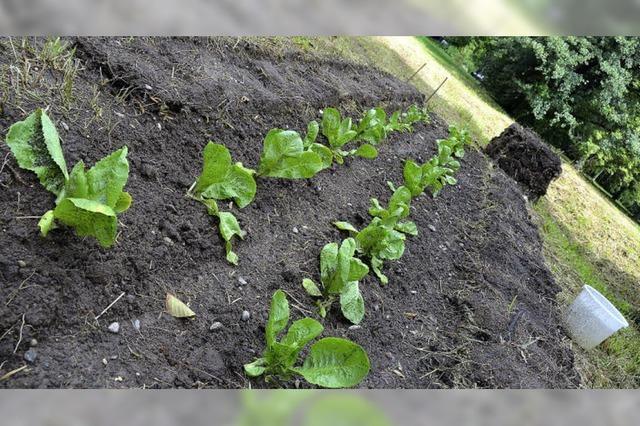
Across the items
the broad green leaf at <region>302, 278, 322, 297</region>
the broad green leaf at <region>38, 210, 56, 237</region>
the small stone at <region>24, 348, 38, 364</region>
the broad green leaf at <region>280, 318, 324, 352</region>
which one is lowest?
the small stone at <region>24, 348, 38, 364</region>

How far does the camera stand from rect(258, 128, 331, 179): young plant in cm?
224

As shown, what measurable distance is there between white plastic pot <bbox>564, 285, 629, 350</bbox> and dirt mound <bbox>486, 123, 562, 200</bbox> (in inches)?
105

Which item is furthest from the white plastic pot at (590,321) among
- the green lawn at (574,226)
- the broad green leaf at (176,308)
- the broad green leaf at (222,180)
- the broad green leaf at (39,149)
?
the broad green leaf at (39,149)

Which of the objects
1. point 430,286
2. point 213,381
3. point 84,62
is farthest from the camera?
point 430,286

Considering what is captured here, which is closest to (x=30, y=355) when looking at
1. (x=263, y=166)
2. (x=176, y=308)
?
(x=176, y=308)

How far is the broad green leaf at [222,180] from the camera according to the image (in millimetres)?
1846

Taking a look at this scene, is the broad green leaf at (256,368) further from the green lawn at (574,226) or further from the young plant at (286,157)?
the green lawn at (574,226)

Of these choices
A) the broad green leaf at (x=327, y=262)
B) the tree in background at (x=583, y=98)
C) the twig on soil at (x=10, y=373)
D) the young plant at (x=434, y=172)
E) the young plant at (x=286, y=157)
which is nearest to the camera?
the twig on soil at (x=10, y=373)

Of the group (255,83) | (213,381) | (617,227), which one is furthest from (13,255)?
(617,227)

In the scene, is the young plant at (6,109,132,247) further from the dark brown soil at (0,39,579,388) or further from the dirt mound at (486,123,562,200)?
the dirt mound at (486,123,562,200)

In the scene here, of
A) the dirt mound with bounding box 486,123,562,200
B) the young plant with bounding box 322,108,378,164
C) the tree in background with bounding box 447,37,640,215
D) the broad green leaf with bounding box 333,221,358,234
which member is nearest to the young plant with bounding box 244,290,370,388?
the broad green leaf with bounding box 333,221,358,234

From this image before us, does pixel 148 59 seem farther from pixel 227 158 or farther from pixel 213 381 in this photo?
pixel 213 381

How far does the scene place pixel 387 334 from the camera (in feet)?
6.96

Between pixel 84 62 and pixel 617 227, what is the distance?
5499 mm
